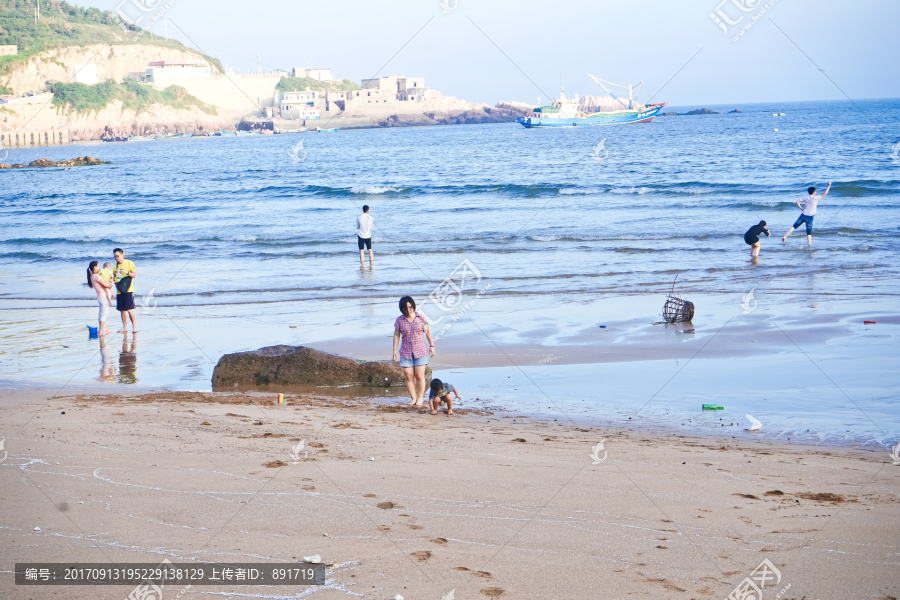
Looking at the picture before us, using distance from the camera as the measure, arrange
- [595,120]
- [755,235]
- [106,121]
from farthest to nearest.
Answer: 1. [106,121]
2. [595,120]
3. [755,235]

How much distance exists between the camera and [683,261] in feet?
60.2

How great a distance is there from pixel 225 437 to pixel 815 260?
16.0 meters

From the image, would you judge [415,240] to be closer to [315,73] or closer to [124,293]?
[124,293]

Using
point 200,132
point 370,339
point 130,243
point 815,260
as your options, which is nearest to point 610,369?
point 370,339

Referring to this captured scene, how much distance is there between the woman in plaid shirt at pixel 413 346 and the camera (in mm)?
8070

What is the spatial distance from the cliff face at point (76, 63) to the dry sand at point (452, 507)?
12753 cm

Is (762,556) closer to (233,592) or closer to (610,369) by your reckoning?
(233,592)

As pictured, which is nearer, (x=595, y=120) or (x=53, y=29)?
(x=595, y=120)

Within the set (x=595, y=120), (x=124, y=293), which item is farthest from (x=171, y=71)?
(x=124, y=293)

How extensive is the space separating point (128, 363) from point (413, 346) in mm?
5078

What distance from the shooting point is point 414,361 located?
26.9 ft

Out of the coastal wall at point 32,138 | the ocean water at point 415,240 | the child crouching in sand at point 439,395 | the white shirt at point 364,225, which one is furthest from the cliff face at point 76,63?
the child crouching in sand at point 439,395

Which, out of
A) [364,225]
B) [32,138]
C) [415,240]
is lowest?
[415,240]

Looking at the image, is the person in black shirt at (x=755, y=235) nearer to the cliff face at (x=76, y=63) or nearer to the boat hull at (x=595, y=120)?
the boat hull at (x=595, y=120)
